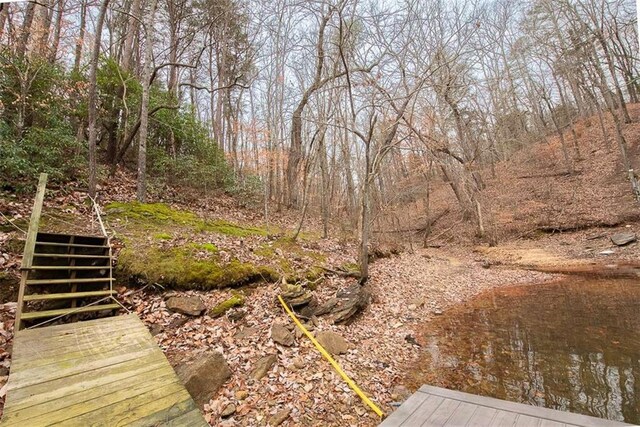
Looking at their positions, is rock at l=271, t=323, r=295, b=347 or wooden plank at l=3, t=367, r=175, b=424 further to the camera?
rock at l=271, t=323, r=295, b=347

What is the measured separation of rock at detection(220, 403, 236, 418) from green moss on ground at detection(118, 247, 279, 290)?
7.99 feet

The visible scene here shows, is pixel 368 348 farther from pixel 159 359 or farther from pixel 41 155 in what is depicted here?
pixel 41 155

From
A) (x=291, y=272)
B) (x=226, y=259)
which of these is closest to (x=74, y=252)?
(x=226, y=259)

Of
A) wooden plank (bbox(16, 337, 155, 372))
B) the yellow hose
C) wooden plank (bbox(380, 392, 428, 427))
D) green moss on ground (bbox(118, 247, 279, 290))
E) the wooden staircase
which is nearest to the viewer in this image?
wooden plank (bbox(380, 392, 428, 427))

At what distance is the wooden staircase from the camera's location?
3.70 metres

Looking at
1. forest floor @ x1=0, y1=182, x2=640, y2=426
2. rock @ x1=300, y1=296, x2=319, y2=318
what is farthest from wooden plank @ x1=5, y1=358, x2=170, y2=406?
rock @ x1=300, y1=296, x2=319, y2=318

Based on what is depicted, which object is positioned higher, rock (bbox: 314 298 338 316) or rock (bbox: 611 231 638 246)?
rock (bbox: 611 231 638 246)

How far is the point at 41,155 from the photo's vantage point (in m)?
7.25

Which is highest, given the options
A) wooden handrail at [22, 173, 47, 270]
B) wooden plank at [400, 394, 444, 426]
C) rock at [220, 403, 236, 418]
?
wooden handrail at [22, 173, 47, 270]

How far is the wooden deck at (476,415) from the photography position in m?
2.42

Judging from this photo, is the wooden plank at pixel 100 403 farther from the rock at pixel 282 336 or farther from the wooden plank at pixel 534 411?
the wooden plank at pixel 534 411

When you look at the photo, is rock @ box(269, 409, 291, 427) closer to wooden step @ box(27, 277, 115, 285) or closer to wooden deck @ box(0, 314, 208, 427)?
wooden deck @ box(0, 314, 208, 427)

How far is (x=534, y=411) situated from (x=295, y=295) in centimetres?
367

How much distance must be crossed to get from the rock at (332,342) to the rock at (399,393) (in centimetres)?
90
